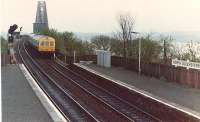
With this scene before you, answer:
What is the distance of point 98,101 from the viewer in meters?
19.6

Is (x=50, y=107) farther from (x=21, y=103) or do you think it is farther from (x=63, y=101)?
(x=63, y=101)

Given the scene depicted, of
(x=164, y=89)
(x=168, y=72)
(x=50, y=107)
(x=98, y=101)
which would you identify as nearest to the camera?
(x=50, y=107)

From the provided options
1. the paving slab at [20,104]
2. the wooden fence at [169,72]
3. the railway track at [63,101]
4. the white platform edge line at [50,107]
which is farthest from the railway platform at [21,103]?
the wooden fence at [169,72]

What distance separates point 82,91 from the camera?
75.5ft

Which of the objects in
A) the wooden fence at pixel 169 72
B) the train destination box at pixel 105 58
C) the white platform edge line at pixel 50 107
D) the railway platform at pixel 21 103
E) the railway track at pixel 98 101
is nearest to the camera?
the white platform edge line at pixel 50 107

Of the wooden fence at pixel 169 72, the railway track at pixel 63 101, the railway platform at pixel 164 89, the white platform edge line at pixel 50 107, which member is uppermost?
the wooden fence at pixel 169 72

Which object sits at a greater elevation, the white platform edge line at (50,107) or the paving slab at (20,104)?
the white platform edge line at (50,107)

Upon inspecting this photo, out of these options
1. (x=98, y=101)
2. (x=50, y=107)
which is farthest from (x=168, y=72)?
(x=50, y=107)

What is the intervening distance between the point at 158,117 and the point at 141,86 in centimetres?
671

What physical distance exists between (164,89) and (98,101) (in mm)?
3542

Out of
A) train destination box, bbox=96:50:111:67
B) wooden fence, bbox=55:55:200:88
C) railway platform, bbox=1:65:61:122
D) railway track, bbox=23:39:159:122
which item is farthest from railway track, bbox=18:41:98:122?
wooden fence, bbox=55:55:200:88

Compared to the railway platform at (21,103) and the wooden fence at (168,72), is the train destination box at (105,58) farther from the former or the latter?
the railway platform at (21,103)

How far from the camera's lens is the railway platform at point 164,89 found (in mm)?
17328

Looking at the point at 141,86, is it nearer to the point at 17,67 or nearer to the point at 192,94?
the point at 192,94
